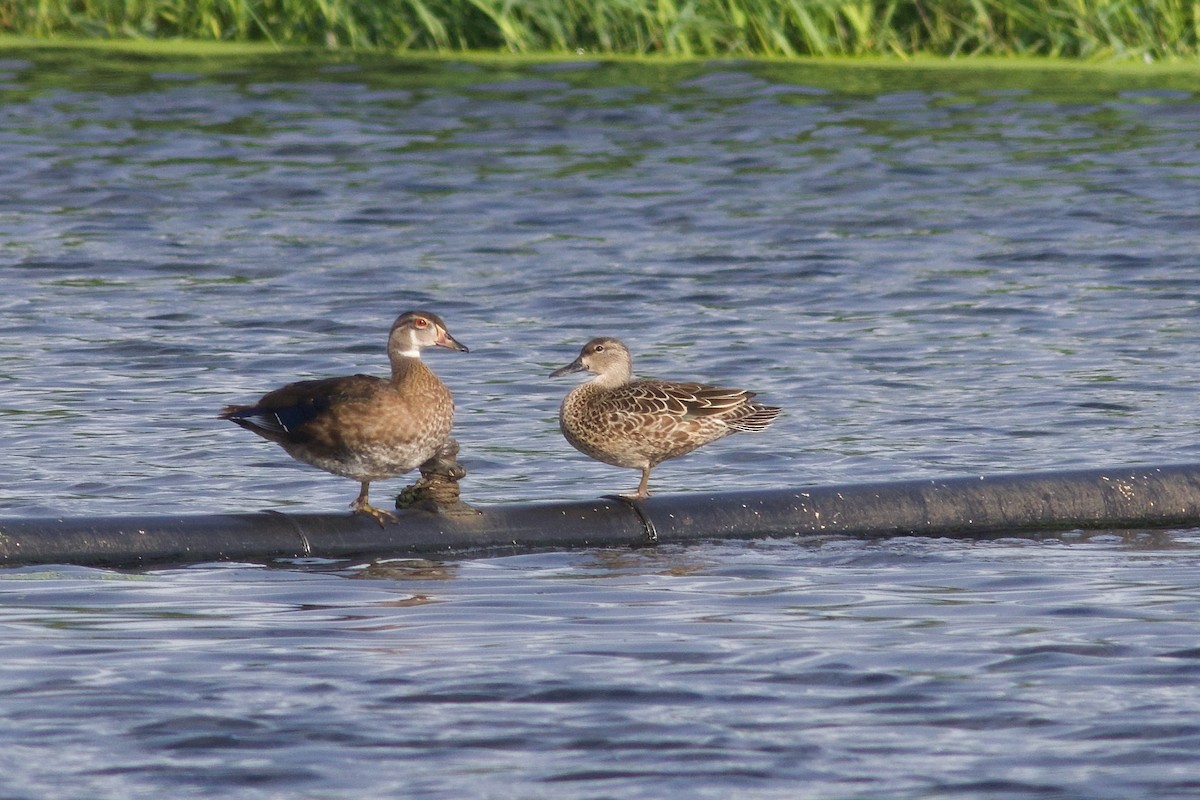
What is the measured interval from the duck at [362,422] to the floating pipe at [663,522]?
230mm

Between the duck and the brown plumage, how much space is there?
→ 88 cm

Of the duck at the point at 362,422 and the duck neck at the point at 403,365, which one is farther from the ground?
the duck neck at the point at 403,365

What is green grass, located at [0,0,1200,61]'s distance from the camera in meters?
21.2

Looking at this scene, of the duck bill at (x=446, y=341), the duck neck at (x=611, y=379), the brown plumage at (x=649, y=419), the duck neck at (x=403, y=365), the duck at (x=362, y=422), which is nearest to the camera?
the duck at (x=362, y=422)

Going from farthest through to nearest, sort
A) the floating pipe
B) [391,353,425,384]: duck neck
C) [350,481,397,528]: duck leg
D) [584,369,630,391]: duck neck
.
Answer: [584,369,630,391]: duck neck < [391,353,425,384]: duck neck < [350,481,397,528]: duck leg < the floating pipe

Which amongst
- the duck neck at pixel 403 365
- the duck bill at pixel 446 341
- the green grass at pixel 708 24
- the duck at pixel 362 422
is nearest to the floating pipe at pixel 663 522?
the duck at pixel 362 422

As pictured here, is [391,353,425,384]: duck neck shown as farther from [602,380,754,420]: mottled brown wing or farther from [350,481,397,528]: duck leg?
[602,380,754,420]: mottled brown wing

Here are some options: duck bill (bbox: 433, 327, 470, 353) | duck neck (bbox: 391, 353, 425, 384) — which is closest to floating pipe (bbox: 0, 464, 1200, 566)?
duck neck (bbox: 391, 353, 425, 384)

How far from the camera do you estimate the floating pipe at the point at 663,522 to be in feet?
25.7

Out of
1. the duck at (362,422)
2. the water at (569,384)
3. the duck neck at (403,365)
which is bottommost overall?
the water at (569,384)

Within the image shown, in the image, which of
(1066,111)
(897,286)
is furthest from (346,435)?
(1066,111)

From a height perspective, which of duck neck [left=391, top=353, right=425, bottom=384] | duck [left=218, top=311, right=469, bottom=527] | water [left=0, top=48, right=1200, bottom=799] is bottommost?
water [left=0, top=48, right=1200, bottom=799]

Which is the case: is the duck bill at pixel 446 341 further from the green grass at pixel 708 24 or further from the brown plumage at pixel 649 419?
the green grass at pixel 708 24

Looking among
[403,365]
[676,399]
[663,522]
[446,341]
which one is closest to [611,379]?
[676,399]
